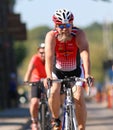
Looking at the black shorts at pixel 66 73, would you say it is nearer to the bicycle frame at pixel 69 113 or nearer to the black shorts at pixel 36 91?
the bicycle frame at pixel 69 113

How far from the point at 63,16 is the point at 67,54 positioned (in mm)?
584

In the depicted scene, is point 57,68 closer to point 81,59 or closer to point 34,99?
point 81,59

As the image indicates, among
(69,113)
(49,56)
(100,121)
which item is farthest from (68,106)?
(100,121)

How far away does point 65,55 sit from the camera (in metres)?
11.4

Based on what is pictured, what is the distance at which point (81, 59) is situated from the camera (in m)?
11.7

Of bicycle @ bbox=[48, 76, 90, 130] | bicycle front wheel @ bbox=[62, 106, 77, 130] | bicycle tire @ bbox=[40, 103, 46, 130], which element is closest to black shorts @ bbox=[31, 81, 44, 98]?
bicycle tire @ bbox=[40, 103, 46, 130]

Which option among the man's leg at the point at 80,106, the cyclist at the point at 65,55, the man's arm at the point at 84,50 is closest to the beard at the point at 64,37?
the cyclist at the point at 65,55

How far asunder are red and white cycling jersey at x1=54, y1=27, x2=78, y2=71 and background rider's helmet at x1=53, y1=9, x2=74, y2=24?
0.19 metres

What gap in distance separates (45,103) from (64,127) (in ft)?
13.1

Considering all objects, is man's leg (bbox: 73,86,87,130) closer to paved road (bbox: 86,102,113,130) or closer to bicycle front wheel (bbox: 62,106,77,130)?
bicycle front wheel (bbox: 62,106,77,130)

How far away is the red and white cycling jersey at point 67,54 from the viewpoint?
37.0 feet

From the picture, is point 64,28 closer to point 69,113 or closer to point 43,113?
point 69,113

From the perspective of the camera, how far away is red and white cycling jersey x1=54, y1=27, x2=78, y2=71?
11.3 meters

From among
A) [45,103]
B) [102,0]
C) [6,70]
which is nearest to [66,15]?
[45,103]
